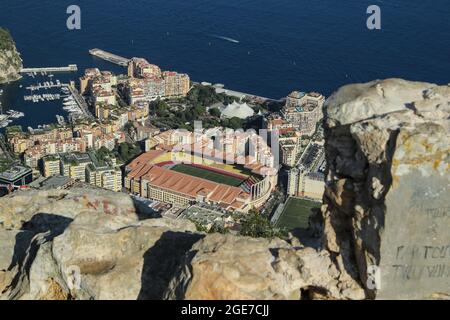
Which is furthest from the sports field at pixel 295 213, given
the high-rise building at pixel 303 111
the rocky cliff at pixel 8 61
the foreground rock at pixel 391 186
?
the rocky cliff at pixel 8 61

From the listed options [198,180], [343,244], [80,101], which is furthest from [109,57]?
[343,244]

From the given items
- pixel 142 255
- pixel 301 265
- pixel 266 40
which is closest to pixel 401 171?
pixel 301 265

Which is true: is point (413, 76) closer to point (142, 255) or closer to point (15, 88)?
point (15, 88)

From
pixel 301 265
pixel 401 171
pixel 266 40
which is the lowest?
pixel 266 40

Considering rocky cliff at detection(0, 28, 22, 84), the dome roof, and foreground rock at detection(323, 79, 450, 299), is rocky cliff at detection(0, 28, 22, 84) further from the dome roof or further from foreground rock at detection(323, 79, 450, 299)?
foreground rock at detection(323, 79, 450, 299)

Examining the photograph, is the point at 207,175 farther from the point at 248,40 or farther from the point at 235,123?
the point at 248,40

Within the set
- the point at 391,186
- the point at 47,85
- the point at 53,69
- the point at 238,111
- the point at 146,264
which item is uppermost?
the point at 391,186
